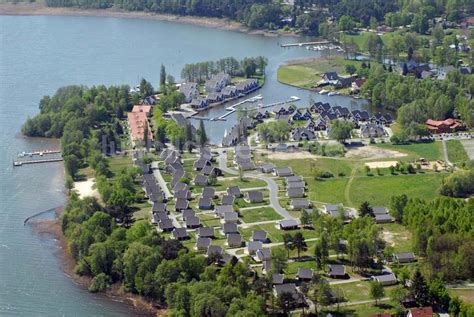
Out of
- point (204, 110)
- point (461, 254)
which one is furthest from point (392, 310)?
point (204, 110)

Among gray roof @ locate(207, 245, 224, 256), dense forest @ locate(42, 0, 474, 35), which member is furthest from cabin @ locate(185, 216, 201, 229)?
dense forest @ locate(42, 0, 474, 35)

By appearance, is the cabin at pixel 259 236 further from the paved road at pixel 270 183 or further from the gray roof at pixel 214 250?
the paved road at pixel 270 183

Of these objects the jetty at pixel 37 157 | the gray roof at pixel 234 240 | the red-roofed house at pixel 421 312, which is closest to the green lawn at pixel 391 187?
the gray roof at pixel 234 240

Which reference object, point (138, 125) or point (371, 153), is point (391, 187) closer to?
point (371, 153)

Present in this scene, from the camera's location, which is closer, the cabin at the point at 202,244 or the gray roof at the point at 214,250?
the gray roof at the point at 214,250

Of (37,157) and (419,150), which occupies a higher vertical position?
(419,150)

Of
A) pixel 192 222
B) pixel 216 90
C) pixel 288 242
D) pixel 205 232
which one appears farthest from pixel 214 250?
pixel 216 90
